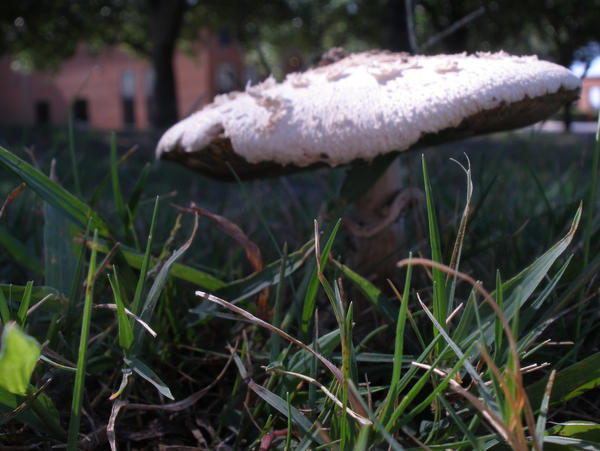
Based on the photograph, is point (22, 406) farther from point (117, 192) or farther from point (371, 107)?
point (371, 107)

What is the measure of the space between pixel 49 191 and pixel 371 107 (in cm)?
70

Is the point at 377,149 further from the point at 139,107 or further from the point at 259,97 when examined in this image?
the point at 139,107

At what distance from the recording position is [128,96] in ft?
82.5

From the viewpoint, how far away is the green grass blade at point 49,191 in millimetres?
965

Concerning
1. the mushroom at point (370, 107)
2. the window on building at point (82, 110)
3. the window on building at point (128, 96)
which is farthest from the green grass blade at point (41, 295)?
the window on building at point (82, 110)

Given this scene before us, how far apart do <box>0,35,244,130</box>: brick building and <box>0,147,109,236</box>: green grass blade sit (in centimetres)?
2318

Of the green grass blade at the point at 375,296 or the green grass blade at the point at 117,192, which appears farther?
the green grass blade at the point at 117,192

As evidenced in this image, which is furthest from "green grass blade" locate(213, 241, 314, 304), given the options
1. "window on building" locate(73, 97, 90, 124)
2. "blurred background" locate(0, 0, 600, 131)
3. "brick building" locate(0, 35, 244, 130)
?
"window on building" locate(73, 97, 90, 124)

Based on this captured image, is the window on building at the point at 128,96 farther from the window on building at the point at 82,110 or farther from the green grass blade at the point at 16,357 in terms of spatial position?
the green grass blade at the point at 16,357

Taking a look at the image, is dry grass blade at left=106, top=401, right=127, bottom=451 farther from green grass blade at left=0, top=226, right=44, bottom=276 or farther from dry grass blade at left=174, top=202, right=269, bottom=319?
green grass blade at left=0, top=226, right=44, bottom=276

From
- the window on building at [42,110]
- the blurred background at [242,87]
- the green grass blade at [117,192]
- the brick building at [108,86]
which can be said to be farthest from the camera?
the window on building at [42,110]

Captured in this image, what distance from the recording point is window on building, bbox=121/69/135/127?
81.3 feet

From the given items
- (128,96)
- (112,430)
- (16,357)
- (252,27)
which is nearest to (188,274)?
(112,430)

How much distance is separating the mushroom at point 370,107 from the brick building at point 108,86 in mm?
23107
